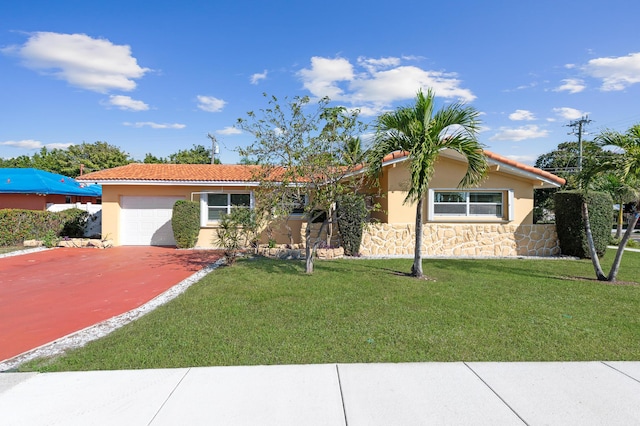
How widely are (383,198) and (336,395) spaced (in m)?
11.1

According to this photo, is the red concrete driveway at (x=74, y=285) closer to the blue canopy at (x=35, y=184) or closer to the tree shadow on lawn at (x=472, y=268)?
the tree shadow on lawn at (x=472, y=268)

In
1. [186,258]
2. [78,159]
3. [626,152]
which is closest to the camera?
[626,152]

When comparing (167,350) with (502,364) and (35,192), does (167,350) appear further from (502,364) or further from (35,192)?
(35,192)

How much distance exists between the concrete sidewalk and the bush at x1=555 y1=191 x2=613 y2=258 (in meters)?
9.90

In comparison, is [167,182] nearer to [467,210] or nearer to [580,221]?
[467,210]

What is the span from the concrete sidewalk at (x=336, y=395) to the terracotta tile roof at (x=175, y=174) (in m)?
10.7

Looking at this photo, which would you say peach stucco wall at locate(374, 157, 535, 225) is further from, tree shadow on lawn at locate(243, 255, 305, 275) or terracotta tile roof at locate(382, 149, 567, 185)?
tree shadow on lawn at locate(243, 255, 305, 275)

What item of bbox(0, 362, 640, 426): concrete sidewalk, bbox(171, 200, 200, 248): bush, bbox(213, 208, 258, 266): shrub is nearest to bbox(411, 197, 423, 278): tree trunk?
bbox(0, 362, 640, 426): concrete sidewalk

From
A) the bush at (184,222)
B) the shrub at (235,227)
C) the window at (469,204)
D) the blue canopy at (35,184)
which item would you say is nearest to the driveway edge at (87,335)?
the shrub at (235,227)

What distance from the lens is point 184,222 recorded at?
14.5 meters

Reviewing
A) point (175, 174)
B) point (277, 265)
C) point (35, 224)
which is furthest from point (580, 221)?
point (35, 224)

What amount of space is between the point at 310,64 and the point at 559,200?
11604 millimetres

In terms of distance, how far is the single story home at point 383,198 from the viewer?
13.3 meters

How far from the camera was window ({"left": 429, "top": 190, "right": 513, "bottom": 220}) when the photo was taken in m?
14.0
